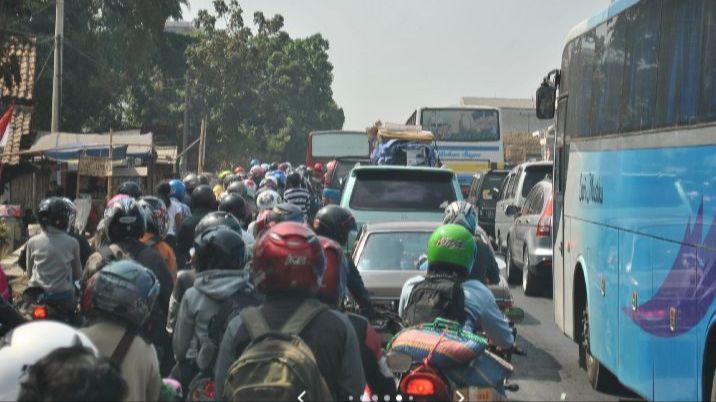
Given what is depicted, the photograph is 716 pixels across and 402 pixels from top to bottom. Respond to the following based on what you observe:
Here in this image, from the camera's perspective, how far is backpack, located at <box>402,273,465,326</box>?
6.13m

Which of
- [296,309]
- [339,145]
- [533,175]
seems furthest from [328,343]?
[339,145]

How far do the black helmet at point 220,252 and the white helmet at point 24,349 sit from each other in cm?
259

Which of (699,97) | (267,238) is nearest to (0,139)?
(699,97)

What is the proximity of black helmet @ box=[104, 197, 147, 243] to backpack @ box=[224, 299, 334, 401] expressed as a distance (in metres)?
3.76

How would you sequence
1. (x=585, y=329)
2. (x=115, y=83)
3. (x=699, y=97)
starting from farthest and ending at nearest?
1. (x=115, y=83)
2. (x=585, y=329)
3. (x=699, y=97)

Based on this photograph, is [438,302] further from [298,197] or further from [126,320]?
[298,197]

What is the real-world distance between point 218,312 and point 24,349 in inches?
102

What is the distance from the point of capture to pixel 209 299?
618cm

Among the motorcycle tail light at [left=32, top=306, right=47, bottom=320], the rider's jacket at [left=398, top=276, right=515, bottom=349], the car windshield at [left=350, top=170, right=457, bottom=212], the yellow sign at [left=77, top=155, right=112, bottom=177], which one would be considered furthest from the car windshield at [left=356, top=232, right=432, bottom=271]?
the yellow sign at [left=77, top=155, right=112, bottom=177]

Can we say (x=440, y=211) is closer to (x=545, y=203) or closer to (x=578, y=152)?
(x=545, y=203)

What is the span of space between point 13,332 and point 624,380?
6415mm

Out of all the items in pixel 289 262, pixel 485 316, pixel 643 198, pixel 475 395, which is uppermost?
pixel 643 198

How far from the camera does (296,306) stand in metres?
4.39

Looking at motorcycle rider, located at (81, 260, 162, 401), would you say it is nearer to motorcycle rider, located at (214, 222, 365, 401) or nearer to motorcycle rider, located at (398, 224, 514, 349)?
motorcycle rider, located at (214, 222, 365, 401)
